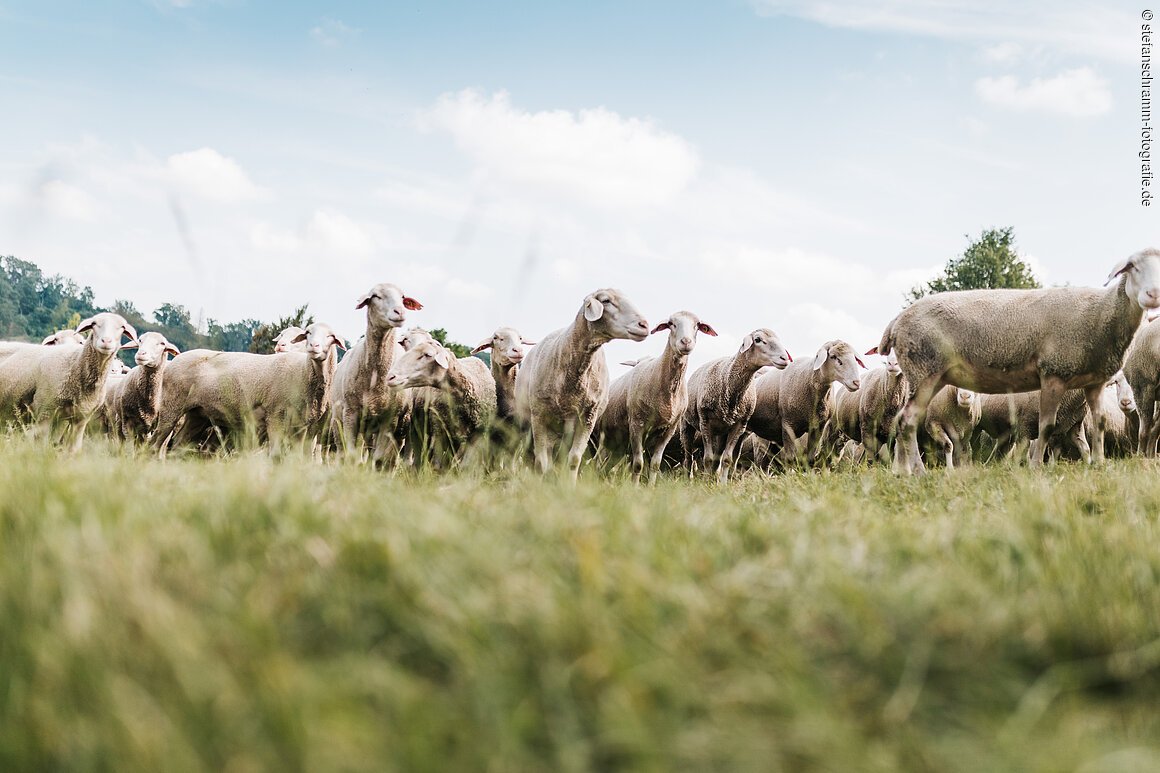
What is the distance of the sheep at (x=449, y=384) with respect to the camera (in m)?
9.21

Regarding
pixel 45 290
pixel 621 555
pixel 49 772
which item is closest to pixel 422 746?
pixel 49 772

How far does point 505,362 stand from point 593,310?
99.0 inches

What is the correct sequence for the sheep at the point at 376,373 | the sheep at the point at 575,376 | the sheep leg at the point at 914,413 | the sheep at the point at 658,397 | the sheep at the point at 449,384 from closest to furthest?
the sheep at the point at 575,376, the sheep at the point at 449,384, the sheep at the point at 376,373, the sheep leg at the point at 914,413, the sheep at the point at 658,397

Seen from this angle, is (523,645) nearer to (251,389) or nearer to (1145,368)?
(251,389)

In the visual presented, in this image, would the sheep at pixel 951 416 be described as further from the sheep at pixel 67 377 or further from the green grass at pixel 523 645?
the sheep at pixel 67 377

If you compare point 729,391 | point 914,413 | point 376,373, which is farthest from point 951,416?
point 376,373

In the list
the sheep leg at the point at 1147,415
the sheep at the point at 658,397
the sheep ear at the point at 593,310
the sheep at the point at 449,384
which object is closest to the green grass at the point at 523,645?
the sheep ear at the point at 593,310

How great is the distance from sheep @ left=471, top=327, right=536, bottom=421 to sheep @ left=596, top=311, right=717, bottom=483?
121 centimetres

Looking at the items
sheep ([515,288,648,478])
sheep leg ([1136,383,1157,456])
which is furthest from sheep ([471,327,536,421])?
sheep leg ([1136,383,1157,456])

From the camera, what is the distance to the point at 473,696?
1841 mm

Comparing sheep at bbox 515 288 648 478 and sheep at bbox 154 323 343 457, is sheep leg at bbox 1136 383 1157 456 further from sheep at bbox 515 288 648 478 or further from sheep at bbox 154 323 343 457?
sheep at bbox 154 323 343 457

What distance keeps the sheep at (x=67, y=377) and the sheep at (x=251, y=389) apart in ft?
3.80

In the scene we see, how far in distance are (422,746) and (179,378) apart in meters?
12.1

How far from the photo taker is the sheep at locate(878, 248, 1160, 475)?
916cm
